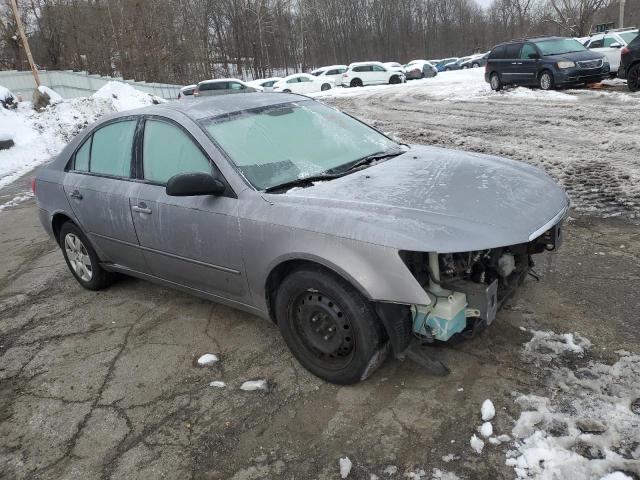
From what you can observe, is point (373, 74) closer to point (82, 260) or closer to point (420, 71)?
point (420, 71)

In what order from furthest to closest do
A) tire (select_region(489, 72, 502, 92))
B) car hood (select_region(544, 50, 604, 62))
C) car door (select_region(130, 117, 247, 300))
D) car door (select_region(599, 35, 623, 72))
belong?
1. tire (select_region(489, 72, 502, 92))
2. car door (select_region(599, 35, 623, 72))
3. car hood (select_region(544, 50, 604, 62))
4. car door (select_region(130, 117, 247, 300))

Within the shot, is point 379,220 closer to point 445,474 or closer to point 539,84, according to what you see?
point 445,474

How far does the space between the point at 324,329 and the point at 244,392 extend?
64cm

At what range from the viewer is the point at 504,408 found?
2.61 meters

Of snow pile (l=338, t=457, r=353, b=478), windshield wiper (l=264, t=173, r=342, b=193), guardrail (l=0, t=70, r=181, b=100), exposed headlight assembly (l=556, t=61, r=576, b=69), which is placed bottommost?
snow pile (l=338, t=457, r=353, b=478)

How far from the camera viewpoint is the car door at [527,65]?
51.1ft

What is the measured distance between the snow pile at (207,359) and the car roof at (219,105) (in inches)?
64.6

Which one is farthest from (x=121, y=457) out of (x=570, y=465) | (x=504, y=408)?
(x=570, y=465)

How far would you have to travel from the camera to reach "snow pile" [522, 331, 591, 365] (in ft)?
9.73

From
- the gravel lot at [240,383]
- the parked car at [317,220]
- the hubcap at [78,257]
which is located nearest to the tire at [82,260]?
the hubcap at [78,257]

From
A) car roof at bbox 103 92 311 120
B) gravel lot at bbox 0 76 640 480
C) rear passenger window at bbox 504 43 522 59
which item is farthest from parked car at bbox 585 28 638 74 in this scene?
car roof at bbox 103 92 311 120

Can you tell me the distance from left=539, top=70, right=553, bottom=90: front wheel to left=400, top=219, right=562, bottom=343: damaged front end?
48.0 ft

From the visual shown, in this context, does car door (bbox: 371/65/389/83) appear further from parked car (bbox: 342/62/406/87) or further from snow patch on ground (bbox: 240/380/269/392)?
snow patch on ground (bbox: 240/380/269/392)

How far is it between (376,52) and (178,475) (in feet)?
240
